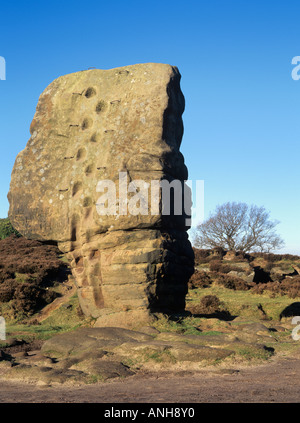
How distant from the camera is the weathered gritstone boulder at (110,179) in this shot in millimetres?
12445

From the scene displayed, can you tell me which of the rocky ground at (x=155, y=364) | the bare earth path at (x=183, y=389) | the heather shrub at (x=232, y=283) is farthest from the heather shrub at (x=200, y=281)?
the bare earth path at (x=183, y=389)

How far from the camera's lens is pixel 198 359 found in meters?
8.35

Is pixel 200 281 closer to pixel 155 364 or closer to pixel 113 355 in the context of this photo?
pixel 113 355

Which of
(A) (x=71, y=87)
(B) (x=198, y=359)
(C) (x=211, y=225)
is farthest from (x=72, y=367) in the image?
(C) (x=211, y=225)

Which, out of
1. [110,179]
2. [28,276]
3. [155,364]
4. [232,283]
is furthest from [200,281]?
[155,364]

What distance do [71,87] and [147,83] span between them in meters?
2.85

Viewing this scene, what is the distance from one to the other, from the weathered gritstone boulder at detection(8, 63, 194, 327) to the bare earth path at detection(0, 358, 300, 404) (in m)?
4.84

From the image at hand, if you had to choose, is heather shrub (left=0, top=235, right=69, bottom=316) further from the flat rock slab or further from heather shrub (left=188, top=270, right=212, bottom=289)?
the flat rock slab

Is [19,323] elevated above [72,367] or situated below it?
below

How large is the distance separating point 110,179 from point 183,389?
24.0ft

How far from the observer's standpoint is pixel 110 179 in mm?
12617

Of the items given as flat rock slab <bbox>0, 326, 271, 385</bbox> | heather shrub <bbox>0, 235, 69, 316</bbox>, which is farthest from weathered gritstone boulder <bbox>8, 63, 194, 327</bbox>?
heather shrub <bbox>0, 235, 69, 316</bbox>

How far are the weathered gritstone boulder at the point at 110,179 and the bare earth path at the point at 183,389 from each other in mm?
4844
